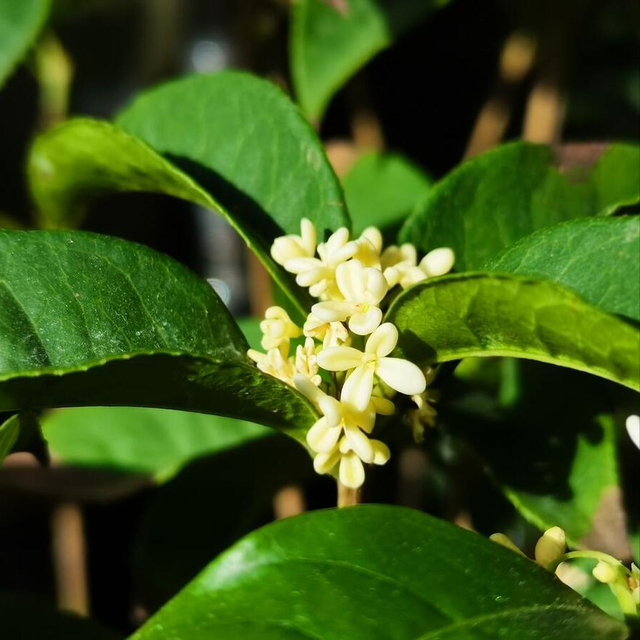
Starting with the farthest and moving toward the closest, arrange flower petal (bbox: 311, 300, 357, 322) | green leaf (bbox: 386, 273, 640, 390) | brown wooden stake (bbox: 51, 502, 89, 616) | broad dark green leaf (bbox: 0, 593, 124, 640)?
brown wooden stake (bbox: 51, 502, 89, 616)
broad dark green leaf (bbox: 0, 593, 124, 640)
flower petal (bbox: 311, 300, 357, 322)
green leaf (bbox: 386, 273, 640, 390)

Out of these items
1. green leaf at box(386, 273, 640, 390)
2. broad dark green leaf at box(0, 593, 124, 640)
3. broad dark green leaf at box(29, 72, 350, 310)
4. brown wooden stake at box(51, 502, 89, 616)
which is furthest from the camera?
brown wooden stake at box(51, 502, 89, 616)

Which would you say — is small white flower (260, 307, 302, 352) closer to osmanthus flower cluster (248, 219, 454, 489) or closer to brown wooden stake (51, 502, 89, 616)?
osmanthus flower cluster (248, 219, 454, 489)

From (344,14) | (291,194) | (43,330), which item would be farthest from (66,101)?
(43,330)

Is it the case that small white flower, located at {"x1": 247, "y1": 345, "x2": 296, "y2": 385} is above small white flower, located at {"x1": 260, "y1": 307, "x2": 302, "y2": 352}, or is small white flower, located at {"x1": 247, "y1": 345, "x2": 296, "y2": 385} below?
below

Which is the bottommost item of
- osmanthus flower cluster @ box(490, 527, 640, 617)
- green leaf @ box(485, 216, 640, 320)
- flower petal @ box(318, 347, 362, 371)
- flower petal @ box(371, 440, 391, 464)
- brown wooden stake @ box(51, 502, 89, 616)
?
brown wooden stake @ box(51, 502, 89, 616)

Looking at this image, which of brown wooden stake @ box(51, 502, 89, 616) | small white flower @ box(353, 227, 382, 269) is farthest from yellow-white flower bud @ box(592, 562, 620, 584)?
brown wooden stake @ box(51, 502, 89, 616)

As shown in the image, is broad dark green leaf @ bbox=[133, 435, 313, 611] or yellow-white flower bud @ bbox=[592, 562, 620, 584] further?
broad dark green leaf @ bbox=[133, 435, 313, 611]

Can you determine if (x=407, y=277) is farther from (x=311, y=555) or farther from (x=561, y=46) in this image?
(x=561, y=46)
